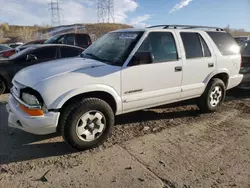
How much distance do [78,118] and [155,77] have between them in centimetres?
147

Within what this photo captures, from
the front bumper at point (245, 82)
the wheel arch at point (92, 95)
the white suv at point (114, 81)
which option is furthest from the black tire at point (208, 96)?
the wheel arch at point (92, 95)

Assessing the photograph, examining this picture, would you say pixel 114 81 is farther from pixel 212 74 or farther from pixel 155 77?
pixel 212 74

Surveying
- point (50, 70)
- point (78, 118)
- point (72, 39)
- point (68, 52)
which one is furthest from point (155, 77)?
point (72, 39)

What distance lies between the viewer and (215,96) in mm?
5035

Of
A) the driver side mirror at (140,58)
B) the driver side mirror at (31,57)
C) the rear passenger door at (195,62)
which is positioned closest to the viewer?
the driver side mirror at (140,58)

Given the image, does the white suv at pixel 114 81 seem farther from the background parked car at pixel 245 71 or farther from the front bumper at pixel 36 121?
the background parked car at pixel 245 71

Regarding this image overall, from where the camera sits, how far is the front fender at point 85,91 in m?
3.00

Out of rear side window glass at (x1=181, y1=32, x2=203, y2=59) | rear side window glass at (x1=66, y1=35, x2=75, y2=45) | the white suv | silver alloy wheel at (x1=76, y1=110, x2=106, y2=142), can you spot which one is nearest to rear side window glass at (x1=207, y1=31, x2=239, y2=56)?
the white suv

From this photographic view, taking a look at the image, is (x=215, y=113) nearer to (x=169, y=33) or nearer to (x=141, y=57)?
(x=169, y=33)

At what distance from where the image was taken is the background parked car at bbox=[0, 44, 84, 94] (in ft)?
20.8

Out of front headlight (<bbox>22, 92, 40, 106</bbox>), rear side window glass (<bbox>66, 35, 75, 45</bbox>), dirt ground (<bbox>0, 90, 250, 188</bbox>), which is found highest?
rear side window glass (<bbox>66, 35, 75, 45</bbox>)

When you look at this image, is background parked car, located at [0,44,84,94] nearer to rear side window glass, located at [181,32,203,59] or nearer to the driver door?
the driver door

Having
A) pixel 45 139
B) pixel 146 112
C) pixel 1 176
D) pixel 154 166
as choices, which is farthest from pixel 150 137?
pixel 1 176

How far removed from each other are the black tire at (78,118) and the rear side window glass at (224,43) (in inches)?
114
